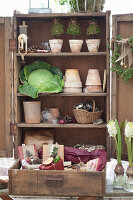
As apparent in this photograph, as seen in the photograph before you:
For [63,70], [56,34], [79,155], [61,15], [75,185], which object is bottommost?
[75,185]

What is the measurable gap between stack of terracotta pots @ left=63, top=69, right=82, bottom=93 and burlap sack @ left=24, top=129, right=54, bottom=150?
1.60 feet

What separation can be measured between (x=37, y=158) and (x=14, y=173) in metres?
0.42

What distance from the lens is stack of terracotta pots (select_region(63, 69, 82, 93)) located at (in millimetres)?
3703

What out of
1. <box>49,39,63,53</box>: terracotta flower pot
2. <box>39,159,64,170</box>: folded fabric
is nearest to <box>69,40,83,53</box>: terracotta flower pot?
<box>49,39,63,53</box>: terracotta flower pot

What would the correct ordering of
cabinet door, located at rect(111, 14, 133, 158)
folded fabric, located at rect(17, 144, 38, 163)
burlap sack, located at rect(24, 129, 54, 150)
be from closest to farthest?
folded fabric, located at rect(17, 144, 38, 163) < cabinet door, located at rect(111, 14, 133, 158) < burlap sack, located at rect(24, 129, 54, 150)

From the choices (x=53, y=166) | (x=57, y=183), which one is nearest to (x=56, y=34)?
(x=53, y=166)

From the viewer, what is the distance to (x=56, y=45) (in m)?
3.65

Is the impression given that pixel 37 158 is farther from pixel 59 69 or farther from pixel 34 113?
pixel 59 69

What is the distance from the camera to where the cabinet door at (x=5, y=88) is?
12.0 ft

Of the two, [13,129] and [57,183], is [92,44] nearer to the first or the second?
[13,129]

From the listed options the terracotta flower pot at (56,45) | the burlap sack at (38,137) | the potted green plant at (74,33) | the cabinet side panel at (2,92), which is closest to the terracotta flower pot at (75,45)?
the potted green plant at (74,33)

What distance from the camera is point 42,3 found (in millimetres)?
3668

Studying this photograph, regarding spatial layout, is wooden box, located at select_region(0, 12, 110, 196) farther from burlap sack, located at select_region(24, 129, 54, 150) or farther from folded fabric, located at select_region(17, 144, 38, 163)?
folded fabric, located at select_region(17, 144, 38, 163)

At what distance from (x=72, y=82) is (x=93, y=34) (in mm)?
497
